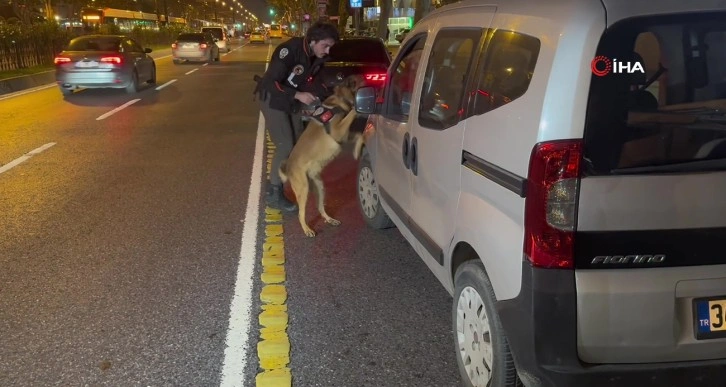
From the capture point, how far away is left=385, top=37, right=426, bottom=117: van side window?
14.0ft

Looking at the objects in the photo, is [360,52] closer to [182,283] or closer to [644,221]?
[182,283]

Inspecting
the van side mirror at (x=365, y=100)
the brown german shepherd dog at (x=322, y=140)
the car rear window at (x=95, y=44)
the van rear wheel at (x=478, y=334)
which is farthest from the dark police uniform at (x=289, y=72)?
the car rear window at (x=95, y=44)

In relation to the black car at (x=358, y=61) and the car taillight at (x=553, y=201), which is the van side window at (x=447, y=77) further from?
the black car at (x=358, y=61)

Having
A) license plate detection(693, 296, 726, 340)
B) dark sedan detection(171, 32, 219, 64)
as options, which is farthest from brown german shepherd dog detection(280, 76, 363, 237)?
dark sedan detection(171, 32, 219, 64)

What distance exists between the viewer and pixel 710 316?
233 cm

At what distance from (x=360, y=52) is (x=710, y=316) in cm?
949

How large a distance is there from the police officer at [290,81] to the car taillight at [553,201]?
3473 mm

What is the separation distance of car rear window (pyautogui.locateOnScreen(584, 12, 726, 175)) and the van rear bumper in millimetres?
435

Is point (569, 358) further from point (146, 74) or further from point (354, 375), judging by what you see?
point (146, 74)

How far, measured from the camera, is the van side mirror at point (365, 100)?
189 inches

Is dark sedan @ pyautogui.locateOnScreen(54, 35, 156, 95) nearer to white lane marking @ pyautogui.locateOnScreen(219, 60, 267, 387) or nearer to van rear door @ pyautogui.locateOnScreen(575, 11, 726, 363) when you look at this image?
white lane marking @ pyautogui.locateOnScreen(219, 60, 267, 387)

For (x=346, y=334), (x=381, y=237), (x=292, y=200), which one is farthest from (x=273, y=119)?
(x=346, y=334)

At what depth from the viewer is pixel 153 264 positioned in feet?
16.1

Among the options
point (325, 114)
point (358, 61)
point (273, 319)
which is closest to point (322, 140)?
point (325, 114)
